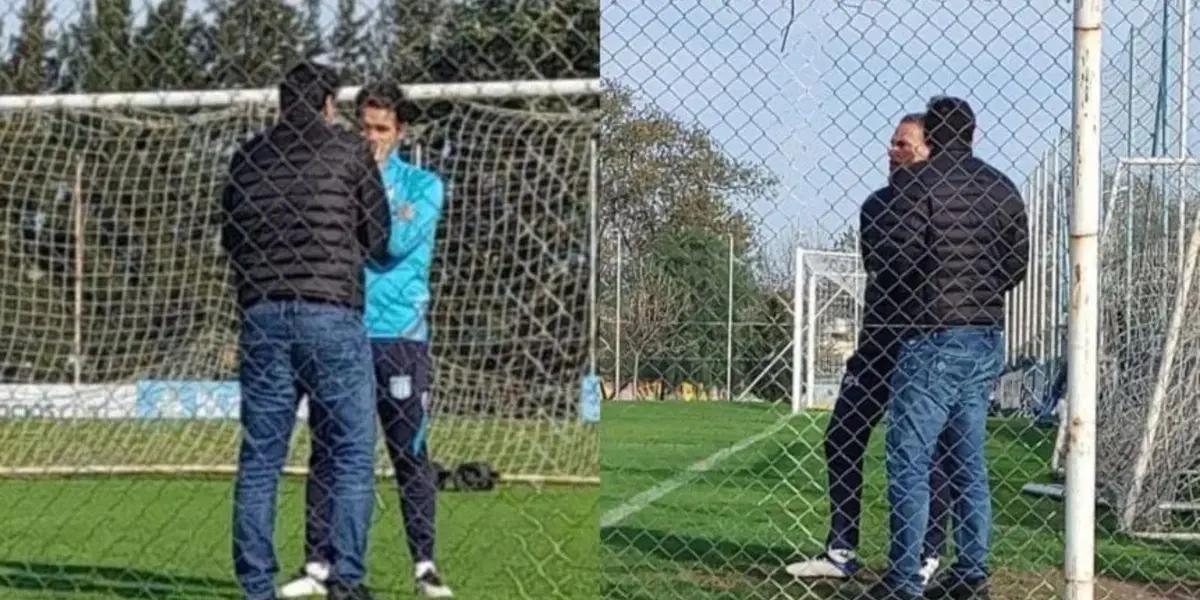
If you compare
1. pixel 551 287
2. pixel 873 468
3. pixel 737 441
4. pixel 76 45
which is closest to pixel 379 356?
pixel 551 287

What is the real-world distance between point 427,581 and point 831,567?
4.79 ft

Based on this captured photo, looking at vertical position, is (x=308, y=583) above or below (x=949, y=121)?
below

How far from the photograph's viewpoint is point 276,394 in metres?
4.82

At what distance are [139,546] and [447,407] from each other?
59.4 inches

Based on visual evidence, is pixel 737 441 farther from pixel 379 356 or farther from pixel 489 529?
pixel 379 356

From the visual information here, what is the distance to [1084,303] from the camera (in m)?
4.27

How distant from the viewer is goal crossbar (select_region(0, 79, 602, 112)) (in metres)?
5.43

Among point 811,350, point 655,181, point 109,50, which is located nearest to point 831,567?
point 109,50

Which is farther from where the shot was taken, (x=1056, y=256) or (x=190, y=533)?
(x=1056, y=256)

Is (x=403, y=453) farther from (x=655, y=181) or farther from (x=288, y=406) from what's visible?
(x=655, y=181)

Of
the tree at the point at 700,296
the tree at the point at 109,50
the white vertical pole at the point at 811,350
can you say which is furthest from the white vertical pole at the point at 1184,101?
the white vertical pole at the point at 811,350

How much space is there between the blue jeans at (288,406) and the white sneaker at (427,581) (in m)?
0.52

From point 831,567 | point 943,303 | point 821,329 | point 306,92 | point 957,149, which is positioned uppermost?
point 306,92

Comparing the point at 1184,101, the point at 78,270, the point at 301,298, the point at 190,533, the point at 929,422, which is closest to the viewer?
the point at 301,298
